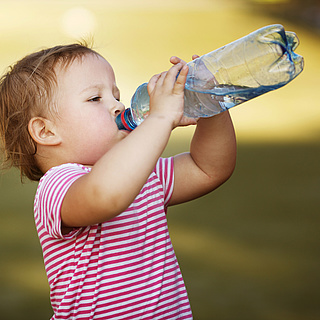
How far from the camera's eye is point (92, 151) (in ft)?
Answer: 2.87

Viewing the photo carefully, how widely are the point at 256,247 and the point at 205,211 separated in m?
0.23

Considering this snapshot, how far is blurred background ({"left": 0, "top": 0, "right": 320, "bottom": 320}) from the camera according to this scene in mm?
1593

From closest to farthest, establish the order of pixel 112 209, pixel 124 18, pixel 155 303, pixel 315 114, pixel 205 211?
1. pixel 112 209
2. pixel 155 303
3. pixel 205 211
4. pixel 315 114
5. pixel 124 18

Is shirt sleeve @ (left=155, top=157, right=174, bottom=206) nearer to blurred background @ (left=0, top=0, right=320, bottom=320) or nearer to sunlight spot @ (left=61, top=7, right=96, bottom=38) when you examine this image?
blurred background @ (left=0, top=0, right=320, bottom=320)

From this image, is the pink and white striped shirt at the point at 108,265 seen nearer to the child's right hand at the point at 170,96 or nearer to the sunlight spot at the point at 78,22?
the child's right hand at the point at 170,96

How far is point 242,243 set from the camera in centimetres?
176

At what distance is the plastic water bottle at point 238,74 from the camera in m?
0.83

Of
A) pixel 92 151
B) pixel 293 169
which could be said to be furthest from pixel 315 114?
pixel 92 151

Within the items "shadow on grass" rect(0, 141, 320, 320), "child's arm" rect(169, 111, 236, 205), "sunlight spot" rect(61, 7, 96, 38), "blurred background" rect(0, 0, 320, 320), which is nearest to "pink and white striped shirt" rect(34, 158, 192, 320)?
"child's arm" rect(169, 111, 236, 205)

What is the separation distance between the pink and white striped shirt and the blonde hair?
0.12m

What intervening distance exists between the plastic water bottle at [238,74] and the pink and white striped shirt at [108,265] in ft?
0.47

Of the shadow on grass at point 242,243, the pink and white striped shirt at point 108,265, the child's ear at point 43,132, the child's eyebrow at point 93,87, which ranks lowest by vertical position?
the shadow on grass at point 242,243

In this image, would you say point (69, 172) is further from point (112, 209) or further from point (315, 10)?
point (315, 10)

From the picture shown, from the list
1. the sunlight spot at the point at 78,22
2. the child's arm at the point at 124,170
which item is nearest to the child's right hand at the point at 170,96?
the child's arm at the point at 124,170
